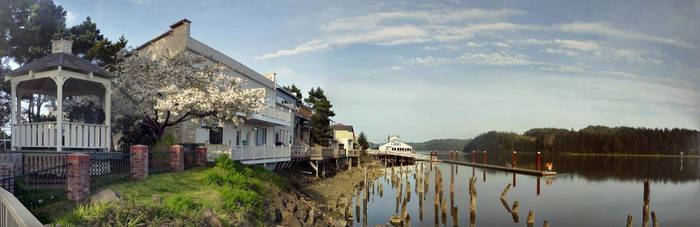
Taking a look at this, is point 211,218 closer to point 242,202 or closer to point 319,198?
point 242,202

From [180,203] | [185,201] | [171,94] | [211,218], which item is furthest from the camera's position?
[171,94]

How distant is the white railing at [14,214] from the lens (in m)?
4.42

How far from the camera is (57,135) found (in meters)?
15.1

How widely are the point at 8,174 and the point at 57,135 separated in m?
3.93

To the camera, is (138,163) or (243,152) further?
(243,152)

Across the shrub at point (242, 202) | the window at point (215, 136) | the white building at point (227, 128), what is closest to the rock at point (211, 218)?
the shrub at point (242, 202)

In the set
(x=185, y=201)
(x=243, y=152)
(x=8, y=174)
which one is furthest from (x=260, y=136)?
(x=8, y=174)

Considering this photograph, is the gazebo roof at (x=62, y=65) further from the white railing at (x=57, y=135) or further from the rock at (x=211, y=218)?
the rock at (x=211, y=218)

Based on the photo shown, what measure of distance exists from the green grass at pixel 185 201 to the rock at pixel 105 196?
0.79 feet

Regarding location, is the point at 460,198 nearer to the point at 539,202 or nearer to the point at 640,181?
A: the point at 539,202

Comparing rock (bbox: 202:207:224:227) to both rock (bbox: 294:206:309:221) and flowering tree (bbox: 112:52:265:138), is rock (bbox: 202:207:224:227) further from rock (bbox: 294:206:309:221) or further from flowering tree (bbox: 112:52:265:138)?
flowering tree (bbox: 112:52:265:138)

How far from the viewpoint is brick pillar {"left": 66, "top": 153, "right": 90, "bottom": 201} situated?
1222cm

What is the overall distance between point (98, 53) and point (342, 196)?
19.1 meters

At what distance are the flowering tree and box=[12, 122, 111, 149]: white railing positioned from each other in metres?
3.46
